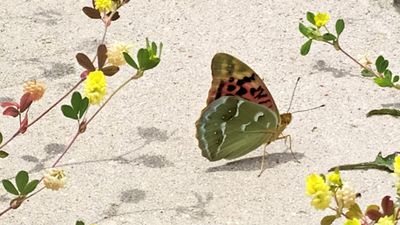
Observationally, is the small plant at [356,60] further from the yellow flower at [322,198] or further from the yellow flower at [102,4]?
the yellow flower at [322,198]

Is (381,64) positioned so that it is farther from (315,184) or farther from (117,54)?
(315,184)

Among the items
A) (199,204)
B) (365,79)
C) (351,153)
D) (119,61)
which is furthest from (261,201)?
(365,79)

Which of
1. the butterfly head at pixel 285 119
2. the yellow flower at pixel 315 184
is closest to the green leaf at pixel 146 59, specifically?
the butterfly head at pixel 285 119

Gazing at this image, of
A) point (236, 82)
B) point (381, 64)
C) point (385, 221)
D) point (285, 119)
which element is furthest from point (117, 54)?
point (385, 221)

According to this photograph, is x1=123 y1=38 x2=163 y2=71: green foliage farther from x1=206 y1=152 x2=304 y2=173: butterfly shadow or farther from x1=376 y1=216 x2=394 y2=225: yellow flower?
x1=376 y1=216 x2=394 y2=225: yellow flower

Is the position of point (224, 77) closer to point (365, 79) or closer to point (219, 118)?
point (219, 118)
